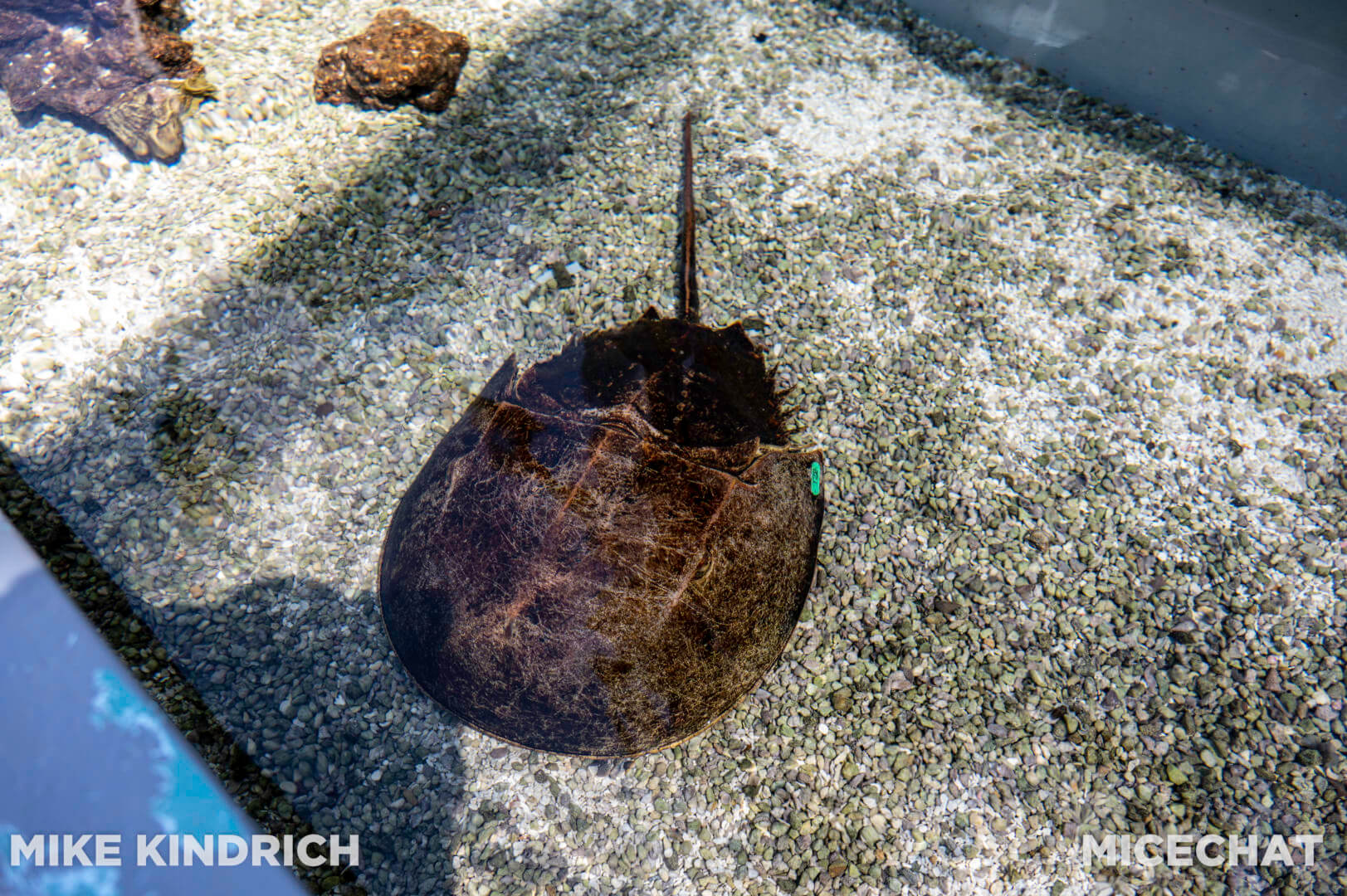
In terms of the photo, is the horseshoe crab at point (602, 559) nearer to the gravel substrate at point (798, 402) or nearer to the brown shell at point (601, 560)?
the brown shell at point (601, 560)

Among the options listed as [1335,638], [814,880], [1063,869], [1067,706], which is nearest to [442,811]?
[814,880]

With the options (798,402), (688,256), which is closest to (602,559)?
(798,402)

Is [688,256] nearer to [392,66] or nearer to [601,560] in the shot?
[601,560]

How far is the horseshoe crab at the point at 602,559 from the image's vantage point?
1.71 metres

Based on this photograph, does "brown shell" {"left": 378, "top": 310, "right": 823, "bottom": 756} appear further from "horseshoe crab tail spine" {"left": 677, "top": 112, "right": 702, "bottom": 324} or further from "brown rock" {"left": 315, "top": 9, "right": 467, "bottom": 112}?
"brown rock" {"left": 315, "top": 9, "right": 467, "bottom": 112}

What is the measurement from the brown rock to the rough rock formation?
0.62m

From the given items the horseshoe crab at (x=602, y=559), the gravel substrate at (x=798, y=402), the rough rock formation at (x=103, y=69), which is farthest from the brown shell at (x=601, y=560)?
the rough rock formation at (x=103, y=69)

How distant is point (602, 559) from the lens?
67.1 inches

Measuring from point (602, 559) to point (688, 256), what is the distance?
4.96 ft

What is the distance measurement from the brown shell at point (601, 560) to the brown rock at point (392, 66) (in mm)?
2127

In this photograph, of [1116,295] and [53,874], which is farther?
[1116,295]

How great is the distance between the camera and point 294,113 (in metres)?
3.32

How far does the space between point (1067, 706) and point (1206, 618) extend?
67 centimetres

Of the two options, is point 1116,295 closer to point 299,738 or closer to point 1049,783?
point 1049,783
